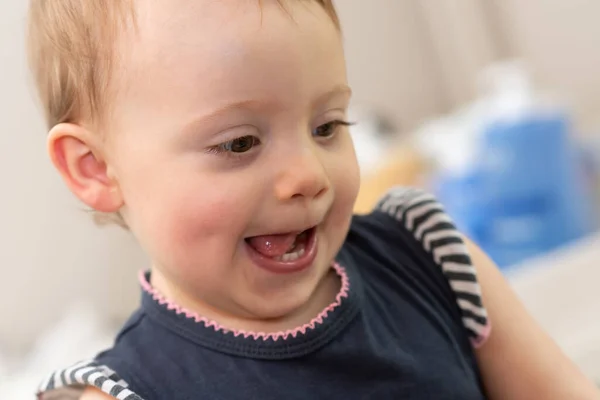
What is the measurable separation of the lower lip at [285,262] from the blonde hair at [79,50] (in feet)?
0.53

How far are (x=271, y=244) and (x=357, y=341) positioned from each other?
13 cm

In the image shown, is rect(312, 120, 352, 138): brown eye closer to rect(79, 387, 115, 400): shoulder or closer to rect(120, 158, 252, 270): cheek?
rect(120, 158, 252, 270): cheek

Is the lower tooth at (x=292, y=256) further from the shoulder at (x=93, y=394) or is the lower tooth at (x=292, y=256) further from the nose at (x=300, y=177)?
the shoulder at (x=93, y=394)

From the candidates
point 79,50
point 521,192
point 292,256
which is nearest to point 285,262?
point 292,256

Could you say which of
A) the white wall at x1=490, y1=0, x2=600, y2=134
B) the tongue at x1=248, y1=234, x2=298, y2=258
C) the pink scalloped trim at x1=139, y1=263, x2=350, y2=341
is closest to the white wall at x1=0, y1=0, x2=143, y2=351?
the pink scalloped trim at x1=139, y1=263, x2=350, y2=341

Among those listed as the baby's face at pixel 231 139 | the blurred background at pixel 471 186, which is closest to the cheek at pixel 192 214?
the baby's face at pixel 231 139

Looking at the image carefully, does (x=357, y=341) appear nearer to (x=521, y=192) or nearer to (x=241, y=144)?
(x=241, y=144)

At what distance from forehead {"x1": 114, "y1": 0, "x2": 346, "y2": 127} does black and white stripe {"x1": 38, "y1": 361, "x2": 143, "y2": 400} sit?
215 millimetres

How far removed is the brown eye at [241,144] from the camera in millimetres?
554

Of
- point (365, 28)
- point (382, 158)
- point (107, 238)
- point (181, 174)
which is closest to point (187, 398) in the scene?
point (181, 174)

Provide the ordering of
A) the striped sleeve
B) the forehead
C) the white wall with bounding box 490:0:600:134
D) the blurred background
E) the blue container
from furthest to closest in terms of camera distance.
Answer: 1. the white wall with bounding box 490:0:600:134
2. the blue container
3. the blurred background
4. the striped sleeve
5. the forehead

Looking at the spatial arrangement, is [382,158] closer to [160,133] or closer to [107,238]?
[107,238]

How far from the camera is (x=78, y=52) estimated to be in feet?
1.89

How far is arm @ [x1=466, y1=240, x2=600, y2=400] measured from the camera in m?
0.71
